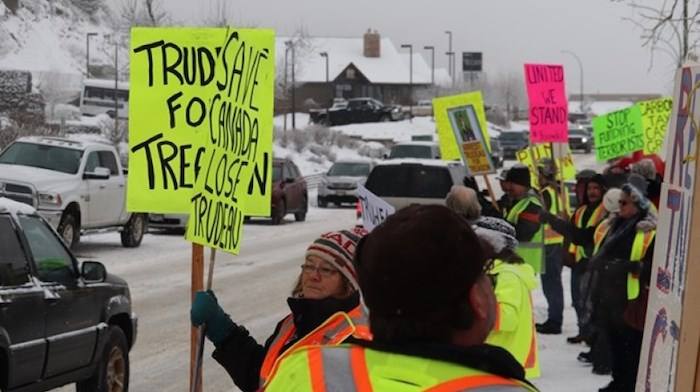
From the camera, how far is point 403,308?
7.45ft

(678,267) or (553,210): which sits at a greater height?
(678,267)

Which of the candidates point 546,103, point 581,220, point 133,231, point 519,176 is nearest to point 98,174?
point 133,231

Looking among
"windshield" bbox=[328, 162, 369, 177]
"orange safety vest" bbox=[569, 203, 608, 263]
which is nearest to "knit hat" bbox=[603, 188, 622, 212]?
"orange safety vest" bbox=[569, 203, 608, 263]

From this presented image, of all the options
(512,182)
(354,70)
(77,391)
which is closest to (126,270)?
(512,182)

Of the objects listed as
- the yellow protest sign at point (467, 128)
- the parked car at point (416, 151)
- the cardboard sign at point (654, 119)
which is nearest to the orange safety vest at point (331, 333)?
the yellow protest sign at point (467, 128)

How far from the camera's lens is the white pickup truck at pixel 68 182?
66.5 feet

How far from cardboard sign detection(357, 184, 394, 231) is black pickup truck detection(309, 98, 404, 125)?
7667cm

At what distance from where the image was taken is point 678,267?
4.17 meters

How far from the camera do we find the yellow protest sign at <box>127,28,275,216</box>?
5.87 metres

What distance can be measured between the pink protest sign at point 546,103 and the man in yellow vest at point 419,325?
1260 centimetres

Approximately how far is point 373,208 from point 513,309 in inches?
36.4

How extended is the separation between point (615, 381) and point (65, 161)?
563 inches

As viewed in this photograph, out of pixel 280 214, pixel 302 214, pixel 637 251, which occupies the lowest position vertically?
pixel 302 214

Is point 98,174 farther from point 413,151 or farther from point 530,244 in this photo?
point 413,151
